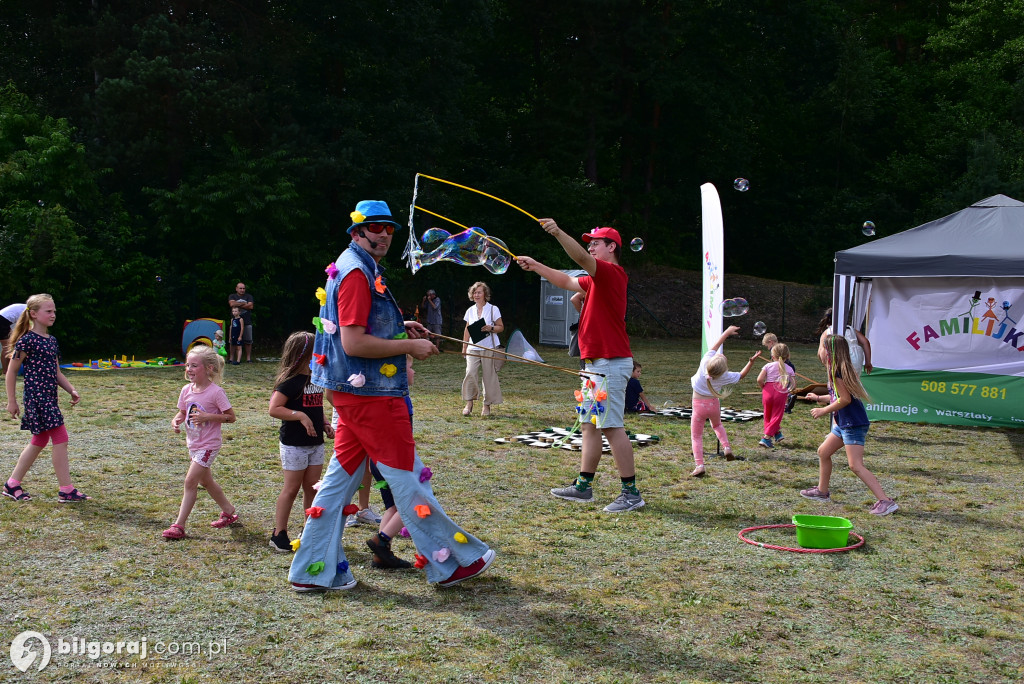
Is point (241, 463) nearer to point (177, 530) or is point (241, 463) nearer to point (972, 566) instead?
point (177, 530)

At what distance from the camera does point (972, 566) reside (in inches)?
213

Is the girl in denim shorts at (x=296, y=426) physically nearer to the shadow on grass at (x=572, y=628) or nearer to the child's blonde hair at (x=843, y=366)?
the shadow on grass at (x=572, y=628)

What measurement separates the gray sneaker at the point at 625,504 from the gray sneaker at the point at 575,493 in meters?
0.30

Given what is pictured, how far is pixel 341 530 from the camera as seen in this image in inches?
188

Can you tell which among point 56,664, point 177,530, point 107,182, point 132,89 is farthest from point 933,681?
point 107,182

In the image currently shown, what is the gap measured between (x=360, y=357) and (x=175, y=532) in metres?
2.11

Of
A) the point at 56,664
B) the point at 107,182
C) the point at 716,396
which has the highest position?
the point at 107,182

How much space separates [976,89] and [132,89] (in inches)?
1273

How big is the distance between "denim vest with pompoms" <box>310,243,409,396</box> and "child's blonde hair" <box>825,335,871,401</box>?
364cm

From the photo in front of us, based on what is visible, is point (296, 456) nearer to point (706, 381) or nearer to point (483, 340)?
point (706, 381)

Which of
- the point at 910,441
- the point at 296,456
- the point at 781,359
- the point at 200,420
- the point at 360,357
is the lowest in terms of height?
the point at 910,441

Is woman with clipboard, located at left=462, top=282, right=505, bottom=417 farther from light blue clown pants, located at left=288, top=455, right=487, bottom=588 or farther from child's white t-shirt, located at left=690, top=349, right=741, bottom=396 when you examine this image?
light blue clown pants, located at left=288, top=455, right=487, bottom=588

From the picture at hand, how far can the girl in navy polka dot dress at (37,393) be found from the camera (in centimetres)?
659

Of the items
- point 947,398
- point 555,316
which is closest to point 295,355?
point 947,398
